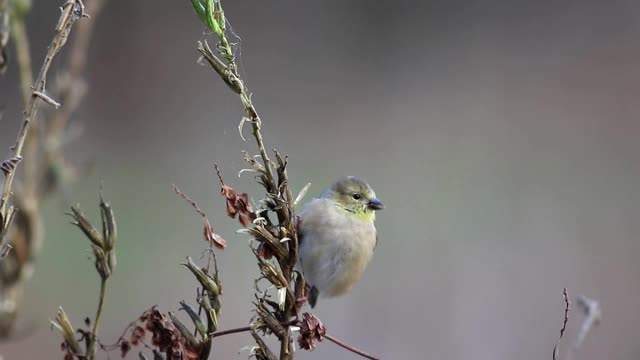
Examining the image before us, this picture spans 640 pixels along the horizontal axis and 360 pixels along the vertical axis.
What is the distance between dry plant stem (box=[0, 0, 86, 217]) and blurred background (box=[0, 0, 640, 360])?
2.64 metres

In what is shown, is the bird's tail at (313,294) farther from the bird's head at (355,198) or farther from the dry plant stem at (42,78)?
the dry plant stem at (42,78)

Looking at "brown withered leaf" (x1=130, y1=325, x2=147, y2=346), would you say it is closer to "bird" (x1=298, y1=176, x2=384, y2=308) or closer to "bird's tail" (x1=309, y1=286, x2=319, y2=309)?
"bird" (x1=298, y1=176, x2=384, y2=308)

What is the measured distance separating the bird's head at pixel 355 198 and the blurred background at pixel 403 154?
61.8 inches

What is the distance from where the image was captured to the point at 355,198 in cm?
172

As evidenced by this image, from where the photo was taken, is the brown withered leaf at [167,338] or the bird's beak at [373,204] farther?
the bird's beak at [373,204]

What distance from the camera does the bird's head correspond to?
5.53 feet

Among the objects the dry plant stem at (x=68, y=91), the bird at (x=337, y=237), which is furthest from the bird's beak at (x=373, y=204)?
the dry plant stem at (x=68, y=91)

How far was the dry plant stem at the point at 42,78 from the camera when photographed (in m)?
0.61

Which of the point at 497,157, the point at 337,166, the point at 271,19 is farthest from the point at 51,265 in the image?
the point at 497,157

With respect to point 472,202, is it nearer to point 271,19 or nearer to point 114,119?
point 271,19

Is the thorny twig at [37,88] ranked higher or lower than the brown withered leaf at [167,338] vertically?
higher

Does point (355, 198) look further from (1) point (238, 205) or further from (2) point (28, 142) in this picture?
(1) point (238, 205)

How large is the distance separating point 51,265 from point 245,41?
5.14 ft

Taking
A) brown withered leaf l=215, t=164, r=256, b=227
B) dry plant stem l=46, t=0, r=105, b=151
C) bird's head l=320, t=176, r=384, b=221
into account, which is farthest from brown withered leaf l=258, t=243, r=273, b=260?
bird's head l=320, t=176, r=384, b=221
